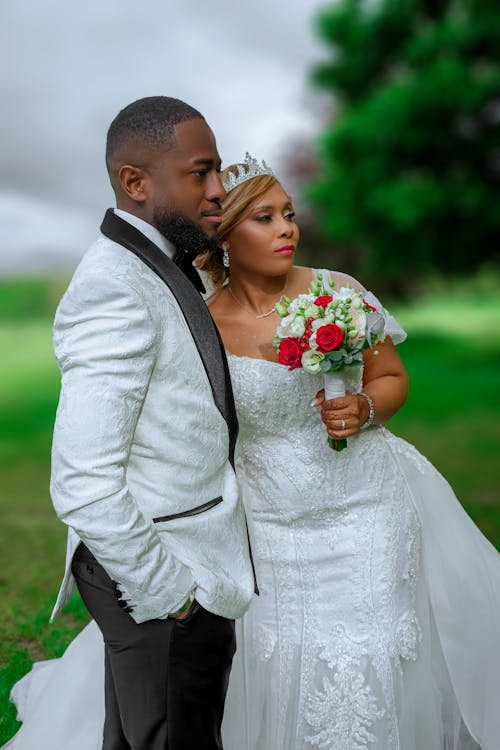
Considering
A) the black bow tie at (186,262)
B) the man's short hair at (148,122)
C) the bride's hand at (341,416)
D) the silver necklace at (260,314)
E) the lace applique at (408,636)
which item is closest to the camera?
the man's short hair at (148,122)

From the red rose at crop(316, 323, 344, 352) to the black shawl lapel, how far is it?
57 cm

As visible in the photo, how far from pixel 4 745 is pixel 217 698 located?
185 cm

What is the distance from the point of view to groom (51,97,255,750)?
7.43 feet

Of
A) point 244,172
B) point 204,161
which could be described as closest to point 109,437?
point 204,161

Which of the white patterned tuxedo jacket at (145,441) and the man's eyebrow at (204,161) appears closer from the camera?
the white patterned tuxedo jacket at (145,441)

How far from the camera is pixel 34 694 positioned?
4.25m

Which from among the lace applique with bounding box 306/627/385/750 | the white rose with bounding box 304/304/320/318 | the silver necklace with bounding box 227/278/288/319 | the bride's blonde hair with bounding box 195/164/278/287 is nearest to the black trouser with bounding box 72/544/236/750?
the lace applique with bounding box 306/627/385/750

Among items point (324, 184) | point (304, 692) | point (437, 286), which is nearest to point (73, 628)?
point (304, 692)

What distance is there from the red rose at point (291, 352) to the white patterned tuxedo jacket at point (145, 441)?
0.58m

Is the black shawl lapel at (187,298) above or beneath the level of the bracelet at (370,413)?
above

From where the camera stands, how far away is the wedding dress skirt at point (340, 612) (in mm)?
3406

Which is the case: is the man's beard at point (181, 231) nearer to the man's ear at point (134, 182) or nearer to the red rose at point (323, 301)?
the man's ear at point (134, 182)

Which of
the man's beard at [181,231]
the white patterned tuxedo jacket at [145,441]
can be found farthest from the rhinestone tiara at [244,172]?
the white patterned tuxedo jacket at [145,441]

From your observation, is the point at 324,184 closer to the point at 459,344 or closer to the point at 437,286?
the point at 459,344
